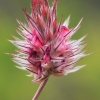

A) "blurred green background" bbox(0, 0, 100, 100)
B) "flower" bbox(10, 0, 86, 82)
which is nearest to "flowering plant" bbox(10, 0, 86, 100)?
"flower" bbox(10, 0, 86, 82)

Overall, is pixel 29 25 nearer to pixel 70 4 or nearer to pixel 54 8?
pixel 54 8

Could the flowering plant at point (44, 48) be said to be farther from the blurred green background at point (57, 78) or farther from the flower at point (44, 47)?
→ the blurred green background at point (57, 78)

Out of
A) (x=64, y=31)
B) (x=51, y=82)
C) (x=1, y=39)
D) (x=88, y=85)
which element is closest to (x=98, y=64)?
(x=88, y=85)

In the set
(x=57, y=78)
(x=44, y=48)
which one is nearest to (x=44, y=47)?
(x=44, y=48)

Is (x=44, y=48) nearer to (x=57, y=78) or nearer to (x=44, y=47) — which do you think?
(x=44, y=47)

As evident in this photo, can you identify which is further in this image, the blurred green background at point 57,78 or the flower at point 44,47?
the blurred green background at point 57,78

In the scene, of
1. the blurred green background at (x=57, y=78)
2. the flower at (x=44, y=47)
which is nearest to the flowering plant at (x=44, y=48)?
the flower at (x=44, y=47)

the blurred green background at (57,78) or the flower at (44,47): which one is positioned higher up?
the blurred green background at (57,78)
